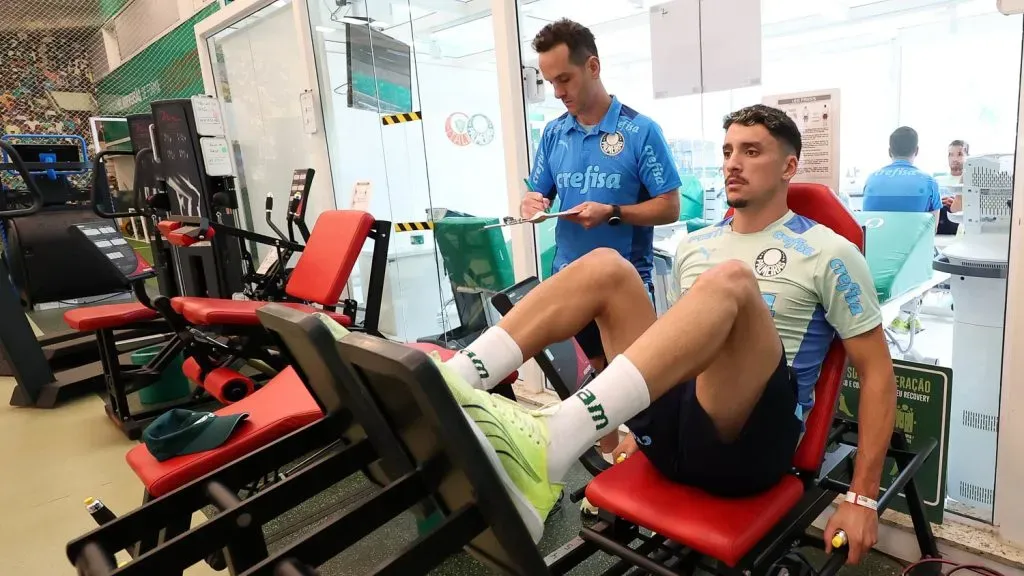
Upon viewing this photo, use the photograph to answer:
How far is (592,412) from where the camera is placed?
3.31 ft

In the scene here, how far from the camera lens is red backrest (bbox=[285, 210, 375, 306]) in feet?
9.10

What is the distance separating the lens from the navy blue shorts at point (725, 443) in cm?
120

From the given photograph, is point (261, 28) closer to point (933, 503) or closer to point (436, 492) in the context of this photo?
Result: point (436, 492)

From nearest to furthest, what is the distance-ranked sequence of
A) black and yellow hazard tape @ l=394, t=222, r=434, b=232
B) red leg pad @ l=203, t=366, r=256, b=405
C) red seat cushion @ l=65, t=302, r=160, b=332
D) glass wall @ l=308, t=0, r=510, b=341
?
red leg pad @ l=203, t=366, r=256, b=405, red seat cushion @ l=65, t=302, r=160, b=332, glass wall @ l=308, t=0, r=510, b=341, black and yellow hazard tape @ l=394, t=222, r=434, b=232

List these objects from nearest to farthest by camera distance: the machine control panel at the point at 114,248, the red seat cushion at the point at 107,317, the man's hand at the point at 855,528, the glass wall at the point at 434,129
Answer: the man's hand at the point at 855,528 < the red seat cushion at the point at 107,317 < the glass wall at the point at 434,129 < the machine control panel at the point at 114,248

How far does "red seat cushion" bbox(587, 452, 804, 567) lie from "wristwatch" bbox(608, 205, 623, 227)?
0.73 metres

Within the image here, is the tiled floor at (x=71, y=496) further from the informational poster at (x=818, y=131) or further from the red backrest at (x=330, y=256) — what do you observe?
the informational poster at (x=818, y=131)

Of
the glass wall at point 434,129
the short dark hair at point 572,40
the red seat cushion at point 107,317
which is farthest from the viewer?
the glass wall at point 434,129

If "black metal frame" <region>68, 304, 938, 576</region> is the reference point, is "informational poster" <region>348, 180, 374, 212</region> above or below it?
above

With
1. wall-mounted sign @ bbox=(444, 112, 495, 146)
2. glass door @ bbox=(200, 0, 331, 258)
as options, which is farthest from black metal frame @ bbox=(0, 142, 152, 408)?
Result: wall-mounted sign @ bbox=(444, 112, 495, 146)

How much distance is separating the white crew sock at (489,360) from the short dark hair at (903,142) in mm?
1419

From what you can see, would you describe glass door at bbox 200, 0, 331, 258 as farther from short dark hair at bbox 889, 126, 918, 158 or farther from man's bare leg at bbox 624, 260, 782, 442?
man's bare leg at bbox 624, 260, 782, 442

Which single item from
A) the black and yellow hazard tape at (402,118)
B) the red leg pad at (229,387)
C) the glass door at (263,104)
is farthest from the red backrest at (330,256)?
the glass door at (263,104)

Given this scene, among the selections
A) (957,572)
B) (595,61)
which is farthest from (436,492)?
(957,572)
